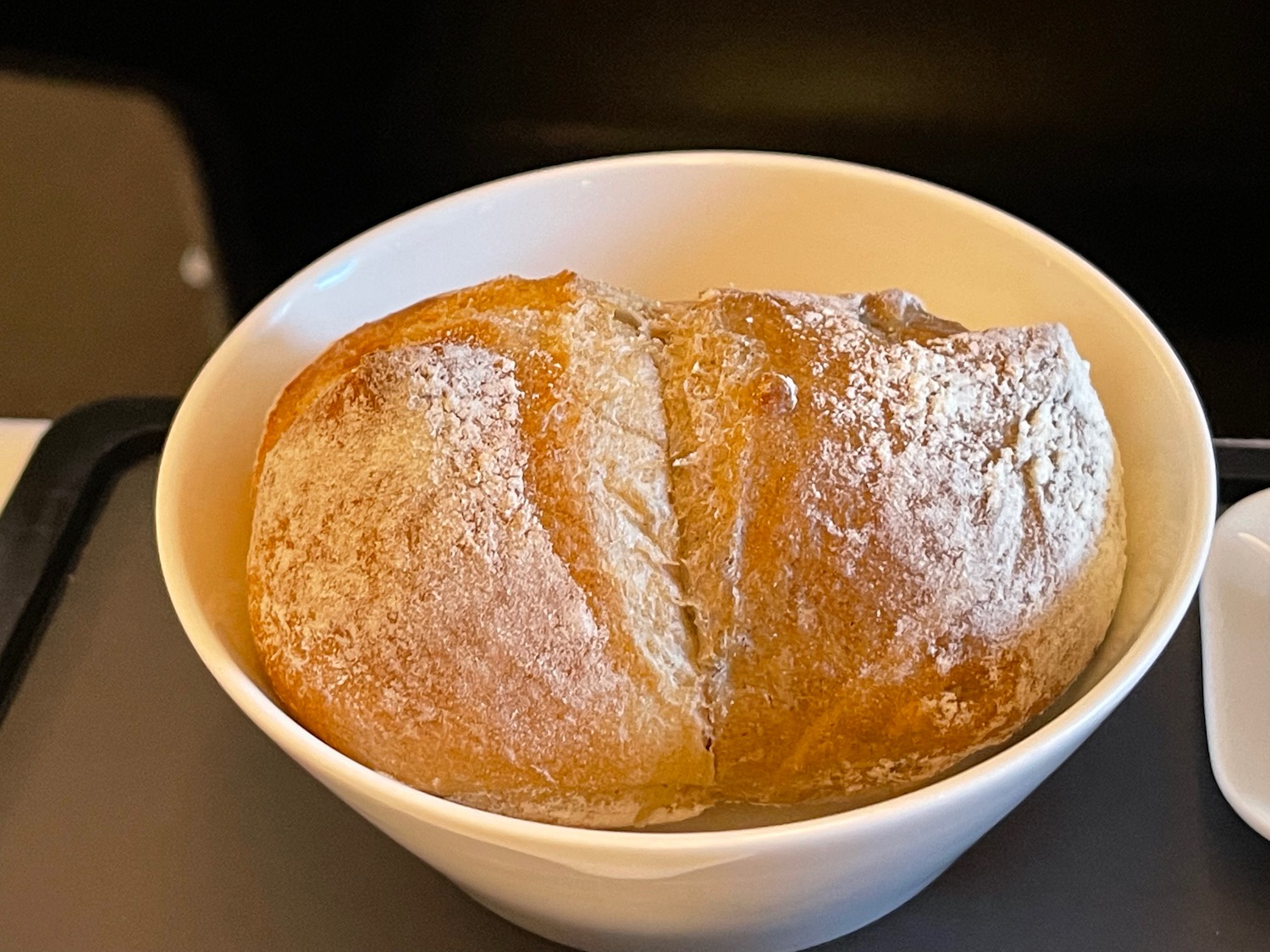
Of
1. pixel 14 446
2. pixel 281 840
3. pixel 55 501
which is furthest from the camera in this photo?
pixel 14 446

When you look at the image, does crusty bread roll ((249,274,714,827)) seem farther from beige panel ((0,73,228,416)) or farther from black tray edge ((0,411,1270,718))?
beige panel ((0,73,228,416))

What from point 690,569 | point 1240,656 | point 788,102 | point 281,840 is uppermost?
point 788,102

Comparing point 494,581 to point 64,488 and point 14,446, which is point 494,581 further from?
point 14,446

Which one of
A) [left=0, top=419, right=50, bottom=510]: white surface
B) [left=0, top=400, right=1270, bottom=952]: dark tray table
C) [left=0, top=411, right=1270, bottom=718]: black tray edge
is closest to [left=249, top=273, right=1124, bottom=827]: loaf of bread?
[left=0, top=400, right=1270, bottom=952]: dark tray table

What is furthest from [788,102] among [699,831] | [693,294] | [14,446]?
[14,446]

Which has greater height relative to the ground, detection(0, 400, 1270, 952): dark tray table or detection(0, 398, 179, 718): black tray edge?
detection(0, 398, 179, 718): black tray edge

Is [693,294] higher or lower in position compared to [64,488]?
higher
